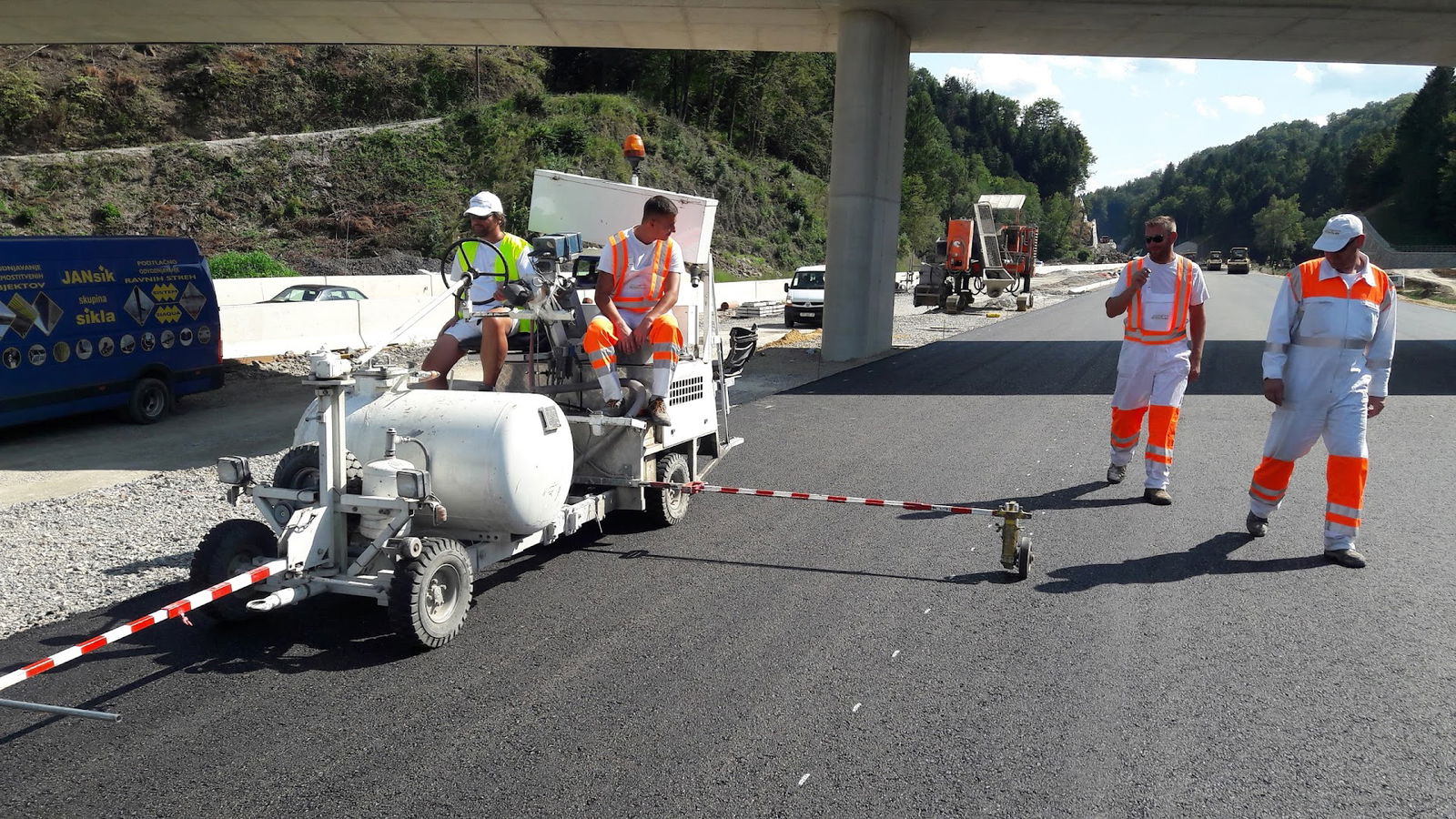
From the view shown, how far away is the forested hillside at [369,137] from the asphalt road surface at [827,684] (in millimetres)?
33389

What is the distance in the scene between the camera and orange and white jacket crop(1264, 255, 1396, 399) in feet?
21.2

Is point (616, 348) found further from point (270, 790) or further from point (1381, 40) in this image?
point (1381, 40)

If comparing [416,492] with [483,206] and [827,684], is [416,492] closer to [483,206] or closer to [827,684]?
[827,684]

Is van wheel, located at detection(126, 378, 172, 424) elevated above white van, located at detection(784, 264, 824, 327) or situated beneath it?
situated beneath

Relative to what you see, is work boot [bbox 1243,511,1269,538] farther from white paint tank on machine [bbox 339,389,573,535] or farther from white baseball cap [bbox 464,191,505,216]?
white baseball cap [bbox 464,191,505,216]

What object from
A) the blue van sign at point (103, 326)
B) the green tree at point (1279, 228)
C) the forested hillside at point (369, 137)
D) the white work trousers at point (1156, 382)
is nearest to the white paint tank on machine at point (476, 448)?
the white work trousers at point (1156, 382)

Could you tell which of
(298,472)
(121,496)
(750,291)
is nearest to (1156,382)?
(298,472)

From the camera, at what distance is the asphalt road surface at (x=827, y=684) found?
3643mm

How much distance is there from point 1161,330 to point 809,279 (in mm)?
19541

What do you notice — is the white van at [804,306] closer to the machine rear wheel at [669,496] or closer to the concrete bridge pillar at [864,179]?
the concrete bridge pillar at [864,179]

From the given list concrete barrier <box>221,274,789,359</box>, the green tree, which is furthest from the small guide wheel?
the green tree

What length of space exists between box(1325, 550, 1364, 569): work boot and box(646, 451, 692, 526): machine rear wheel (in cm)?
434

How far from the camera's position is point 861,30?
1811cm

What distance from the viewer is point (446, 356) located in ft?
21.3
